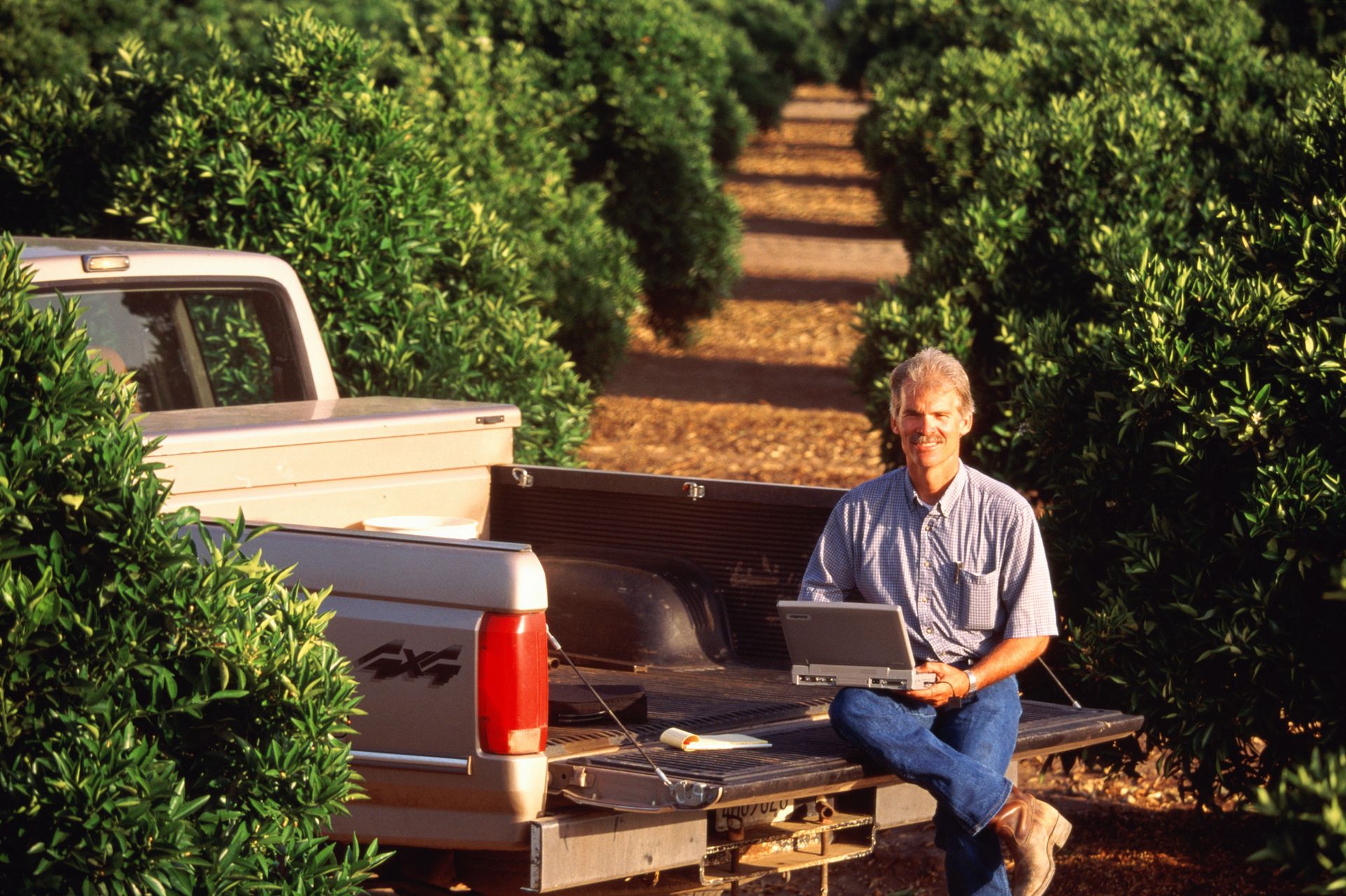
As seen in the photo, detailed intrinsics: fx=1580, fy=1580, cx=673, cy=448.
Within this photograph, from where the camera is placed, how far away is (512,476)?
5.88 metres

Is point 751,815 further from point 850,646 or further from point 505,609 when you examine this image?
point 505,609

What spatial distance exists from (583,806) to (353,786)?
0.63 m

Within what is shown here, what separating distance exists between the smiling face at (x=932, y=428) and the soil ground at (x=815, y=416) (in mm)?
1260

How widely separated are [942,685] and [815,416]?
12917 millimetres

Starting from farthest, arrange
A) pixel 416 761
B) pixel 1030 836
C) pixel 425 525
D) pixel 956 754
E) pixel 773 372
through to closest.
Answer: pixel 773 372 → pixel 425 525 → pixel 1030 836 → pixel 956 754 → pixel 416 761

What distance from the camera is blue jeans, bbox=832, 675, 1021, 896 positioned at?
4367 mm

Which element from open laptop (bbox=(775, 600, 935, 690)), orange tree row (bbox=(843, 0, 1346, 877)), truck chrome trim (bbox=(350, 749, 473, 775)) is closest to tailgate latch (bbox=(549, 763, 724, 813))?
truck chrome trim (bbox=(350, 749, 473, 775))

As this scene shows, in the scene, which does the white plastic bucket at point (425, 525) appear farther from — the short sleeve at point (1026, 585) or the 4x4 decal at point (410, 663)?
the short sleeve at point (1026, 585)

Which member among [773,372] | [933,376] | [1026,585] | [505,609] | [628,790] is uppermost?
[933,376]

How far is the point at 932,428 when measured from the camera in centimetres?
470

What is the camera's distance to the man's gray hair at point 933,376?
4715 millimetres

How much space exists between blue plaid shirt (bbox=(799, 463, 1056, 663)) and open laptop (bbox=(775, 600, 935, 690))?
227 mm

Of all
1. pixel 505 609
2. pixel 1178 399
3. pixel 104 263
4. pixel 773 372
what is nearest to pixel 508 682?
pixel 505 609

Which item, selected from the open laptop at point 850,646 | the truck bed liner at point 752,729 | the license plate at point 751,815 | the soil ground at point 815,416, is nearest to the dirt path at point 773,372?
the soil ground at point 815,416
